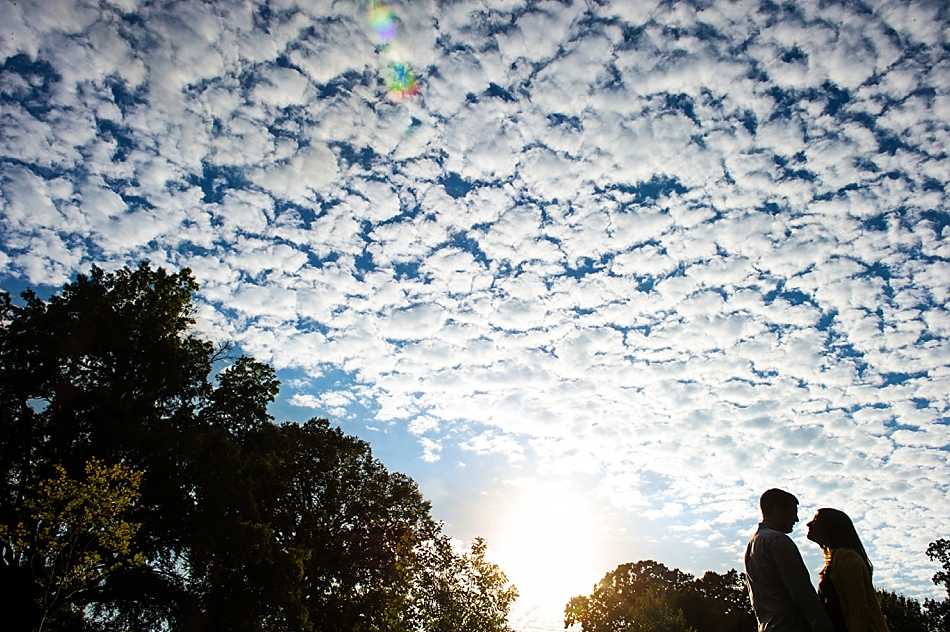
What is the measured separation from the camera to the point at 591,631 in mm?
58875

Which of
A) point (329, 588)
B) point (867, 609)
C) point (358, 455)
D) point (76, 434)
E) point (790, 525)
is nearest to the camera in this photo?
point (867, 609)

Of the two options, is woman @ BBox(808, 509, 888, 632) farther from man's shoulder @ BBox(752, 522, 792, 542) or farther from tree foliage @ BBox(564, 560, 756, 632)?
tree foliage @ BBox(564, 560, 756, 632)

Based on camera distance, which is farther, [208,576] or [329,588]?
[329,588]

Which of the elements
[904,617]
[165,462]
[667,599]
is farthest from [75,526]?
[904,617]

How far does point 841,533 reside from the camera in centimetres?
469

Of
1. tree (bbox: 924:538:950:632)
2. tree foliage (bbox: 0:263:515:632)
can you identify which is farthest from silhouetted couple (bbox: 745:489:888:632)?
tree (bbox: 924:538:950:632)

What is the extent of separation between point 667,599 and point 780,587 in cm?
6171

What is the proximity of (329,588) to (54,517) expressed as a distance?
16733 mm

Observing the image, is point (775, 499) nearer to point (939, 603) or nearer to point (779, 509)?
point (779, 509)

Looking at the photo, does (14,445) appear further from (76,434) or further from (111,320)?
(111,320)

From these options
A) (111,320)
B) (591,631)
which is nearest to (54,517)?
(111,320)

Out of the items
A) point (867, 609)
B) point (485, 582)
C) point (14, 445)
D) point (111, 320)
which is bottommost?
point (867, 609)

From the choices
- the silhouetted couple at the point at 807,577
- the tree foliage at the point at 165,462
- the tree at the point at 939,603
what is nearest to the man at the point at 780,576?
the silhouetted couple at the point at 807,577

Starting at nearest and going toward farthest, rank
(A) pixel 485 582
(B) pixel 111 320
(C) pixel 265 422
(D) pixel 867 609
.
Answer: (D) pixel 867 609
(B) pixel 111 320
(A) pixel 485 582
(C) pixel 265 422
